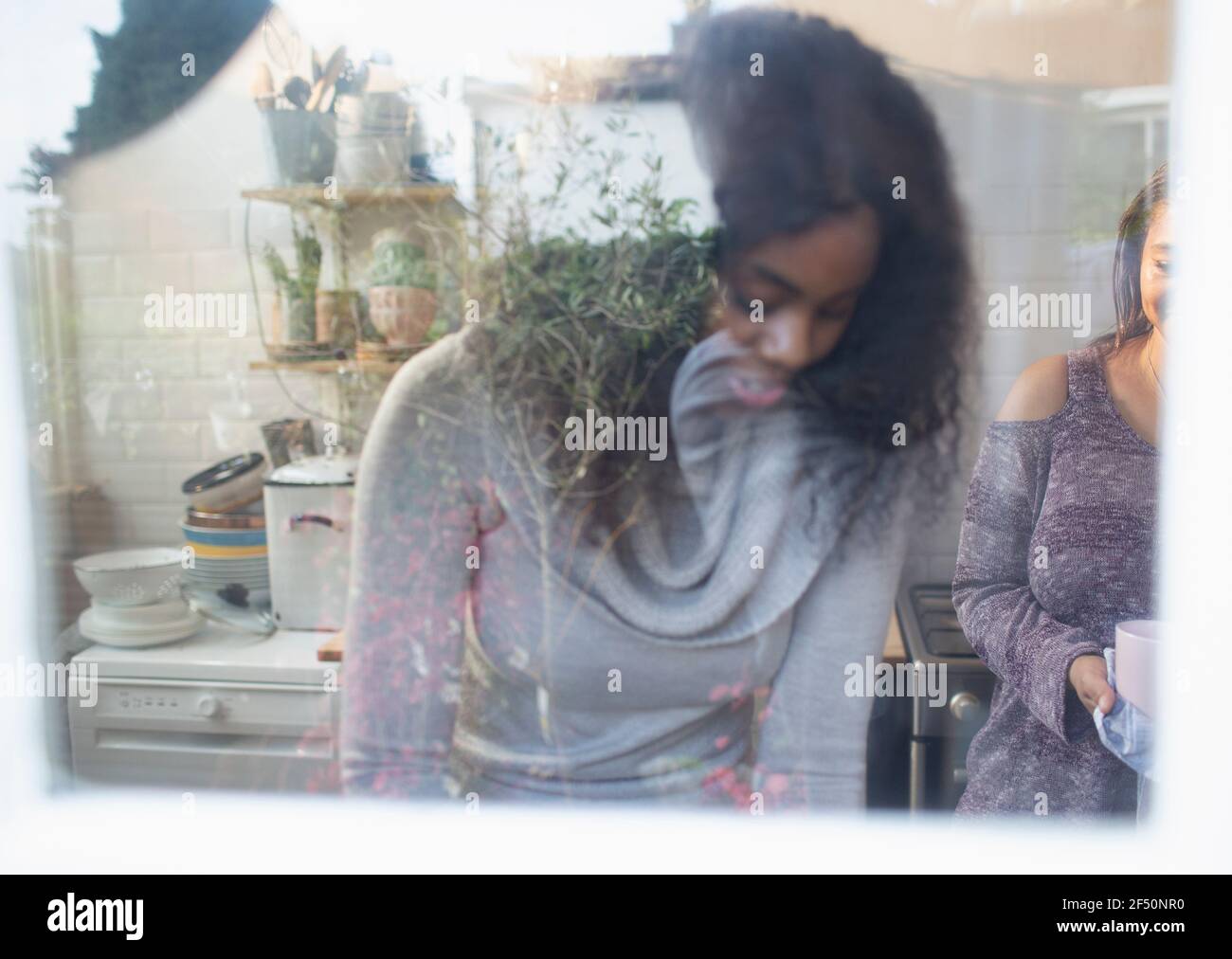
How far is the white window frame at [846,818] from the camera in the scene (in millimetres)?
1296

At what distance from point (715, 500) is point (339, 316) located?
588mm

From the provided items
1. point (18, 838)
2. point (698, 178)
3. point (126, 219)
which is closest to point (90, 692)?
point (18, 838)

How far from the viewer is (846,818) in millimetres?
1414

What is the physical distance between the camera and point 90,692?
148 cm

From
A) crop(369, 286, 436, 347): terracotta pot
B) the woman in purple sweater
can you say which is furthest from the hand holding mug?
crop(369, 286, 436, 347): terracotta pot

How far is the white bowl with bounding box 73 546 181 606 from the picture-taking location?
1.42 m

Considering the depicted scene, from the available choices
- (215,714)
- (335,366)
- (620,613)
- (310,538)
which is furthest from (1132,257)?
(215,714)

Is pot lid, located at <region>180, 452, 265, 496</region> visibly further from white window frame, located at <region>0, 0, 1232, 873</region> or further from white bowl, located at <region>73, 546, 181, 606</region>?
white window frame, located at <region>0, 0, 1232, 873</region>

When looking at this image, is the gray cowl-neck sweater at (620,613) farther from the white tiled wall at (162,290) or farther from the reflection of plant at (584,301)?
the white tiled wall at (162,290)

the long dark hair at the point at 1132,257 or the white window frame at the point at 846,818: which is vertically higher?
the long dark hair at the point at 1132,257

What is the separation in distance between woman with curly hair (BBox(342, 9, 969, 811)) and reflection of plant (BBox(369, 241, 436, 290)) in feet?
0.34

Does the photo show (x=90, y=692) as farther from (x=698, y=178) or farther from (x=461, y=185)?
(x=698, y=178)

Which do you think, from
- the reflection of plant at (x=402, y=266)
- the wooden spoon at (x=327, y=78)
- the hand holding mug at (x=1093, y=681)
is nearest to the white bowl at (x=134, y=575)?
the reflection of plant at (x=402, y=266)

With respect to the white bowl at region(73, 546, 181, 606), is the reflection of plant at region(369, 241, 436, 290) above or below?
above
